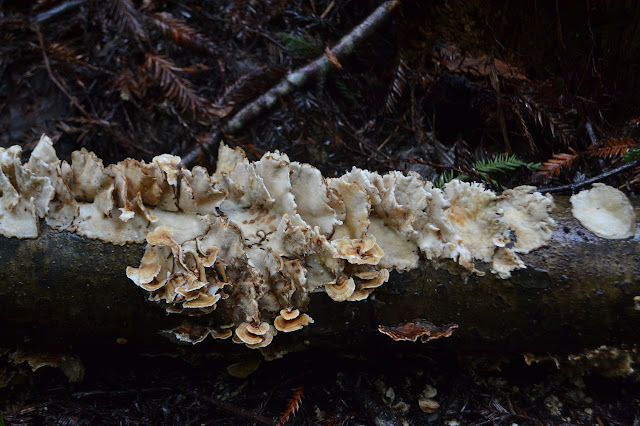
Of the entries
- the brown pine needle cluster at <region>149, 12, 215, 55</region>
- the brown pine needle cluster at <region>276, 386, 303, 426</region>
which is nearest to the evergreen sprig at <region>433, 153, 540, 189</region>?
the brown pine needle cluster at <region>276, 386, 303, 426</region>

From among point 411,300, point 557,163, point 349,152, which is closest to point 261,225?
point 411,300

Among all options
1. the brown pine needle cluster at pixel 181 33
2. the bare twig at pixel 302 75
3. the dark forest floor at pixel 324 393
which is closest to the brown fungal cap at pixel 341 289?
the dark forest floor at pixel 324 393

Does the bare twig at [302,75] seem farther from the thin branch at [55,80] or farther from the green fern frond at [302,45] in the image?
the thin branch at [55,80]

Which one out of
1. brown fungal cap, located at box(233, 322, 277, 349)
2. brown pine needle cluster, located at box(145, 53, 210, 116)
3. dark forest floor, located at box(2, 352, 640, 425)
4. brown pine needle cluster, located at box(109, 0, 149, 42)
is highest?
brown pine needle cluster, located at box(109, 0, 149, 42)

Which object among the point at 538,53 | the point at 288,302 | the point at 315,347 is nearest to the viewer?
the point at 288,302

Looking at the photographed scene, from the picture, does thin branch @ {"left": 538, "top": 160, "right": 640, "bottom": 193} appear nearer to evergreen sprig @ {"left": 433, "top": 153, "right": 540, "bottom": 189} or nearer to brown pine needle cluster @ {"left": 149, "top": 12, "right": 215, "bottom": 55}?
evergreen sprig @ {"left": 433, "top": 153, "right": 540, "bottom": 189}

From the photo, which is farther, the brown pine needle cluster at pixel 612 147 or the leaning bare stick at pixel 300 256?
the brown pine needle cluster at pixel 612 147

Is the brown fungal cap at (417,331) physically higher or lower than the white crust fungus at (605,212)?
lower

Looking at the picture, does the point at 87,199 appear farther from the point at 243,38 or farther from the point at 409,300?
the point at 243,38

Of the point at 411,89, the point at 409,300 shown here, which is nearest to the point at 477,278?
the point at 409,300
